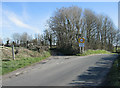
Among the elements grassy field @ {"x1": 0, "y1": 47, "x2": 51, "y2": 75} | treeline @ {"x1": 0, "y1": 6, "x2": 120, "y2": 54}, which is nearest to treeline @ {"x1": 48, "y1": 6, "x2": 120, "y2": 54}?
treeline @ {"x1": 0, "y1": 6, "x2": 120, "y2": 54}

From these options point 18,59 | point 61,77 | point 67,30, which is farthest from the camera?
point 67,30

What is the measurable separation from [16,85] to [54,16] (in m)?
18.4

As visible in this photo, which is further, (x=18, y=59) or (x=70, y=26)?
(x=70, y=26)

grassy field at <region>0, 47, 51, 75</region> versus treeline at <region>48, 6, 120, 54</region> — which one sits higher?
treeline at <region>48, 6, 120, 54</region>

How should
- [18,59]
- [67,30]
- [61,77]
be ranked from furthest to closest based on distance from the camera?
[67,30], [18,59], [61,77]

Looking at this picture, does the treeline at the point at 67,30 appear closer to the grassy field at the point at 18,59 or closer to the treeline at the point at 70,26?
the treeline at the point at 70,26

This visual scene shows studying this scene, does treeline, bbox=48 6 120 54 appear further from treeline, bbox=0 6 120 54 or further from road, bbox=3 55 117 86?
road, bbox=3 55 117 86

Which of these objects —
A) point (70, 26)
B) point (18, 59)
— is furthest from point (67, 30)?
point (18, 59)

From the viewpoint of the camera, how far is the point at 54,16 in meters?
22.6

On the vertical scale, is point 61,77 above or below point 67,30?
below

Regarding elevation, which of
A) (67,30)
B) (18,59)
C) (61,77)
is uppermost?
(67,30)

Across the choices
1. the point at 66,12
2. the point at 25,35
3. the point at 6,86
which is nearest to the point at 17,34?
the point at 25,35

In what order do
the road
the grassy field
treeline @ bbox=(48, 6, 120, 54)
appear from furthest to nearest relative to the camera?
treeline @ bbox=(48, 6, 120, 54) → the grassy field → the road

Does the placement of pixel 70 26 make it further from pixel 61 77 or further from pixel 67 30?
pixel 61 77
